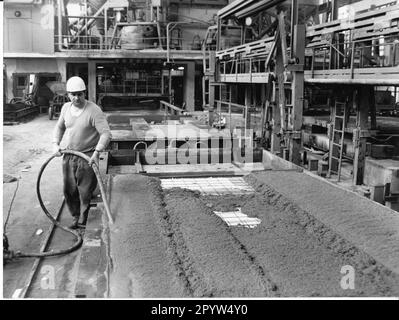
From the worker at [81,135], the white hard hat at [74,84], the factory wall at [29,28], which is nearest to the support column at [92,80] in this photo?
the factory wall at [29,28]

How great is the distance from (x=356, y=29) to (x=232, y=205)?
4.90 meters

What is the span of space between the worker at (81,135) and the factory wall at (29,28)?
1992 cm

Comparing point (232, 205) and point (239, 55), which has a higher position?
point (239, 55)

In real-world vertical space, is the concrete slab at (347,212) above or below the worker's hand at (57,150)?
below

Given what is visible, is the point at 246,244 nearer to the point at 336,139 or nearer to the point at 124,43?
the point at 336,139

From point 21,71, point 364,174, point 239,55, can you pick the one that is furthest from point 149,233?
point 21,71

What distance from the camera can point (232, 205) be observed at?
5.04 meters

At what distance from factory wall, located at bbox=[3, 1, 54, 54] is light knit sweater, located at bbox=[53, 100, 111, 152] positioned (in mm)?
19935

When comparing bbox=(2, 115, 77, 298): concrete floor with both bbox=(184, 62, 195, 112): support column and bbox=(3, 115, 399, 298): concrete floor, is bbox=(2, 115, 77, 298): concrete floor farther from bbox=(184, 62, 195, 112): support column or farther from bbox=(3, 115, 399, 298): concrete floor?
bbox=(184, 62, 195, 112): support column

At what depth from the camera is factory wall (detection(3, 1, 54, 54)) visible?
24625 mm

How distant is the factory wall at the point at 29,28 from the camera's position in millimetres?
24625

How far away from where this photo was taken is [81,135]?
605cm

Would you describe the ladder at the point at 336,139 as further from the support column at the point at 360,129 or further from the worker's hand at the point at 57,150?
the worker's hand at the point at 57,150
